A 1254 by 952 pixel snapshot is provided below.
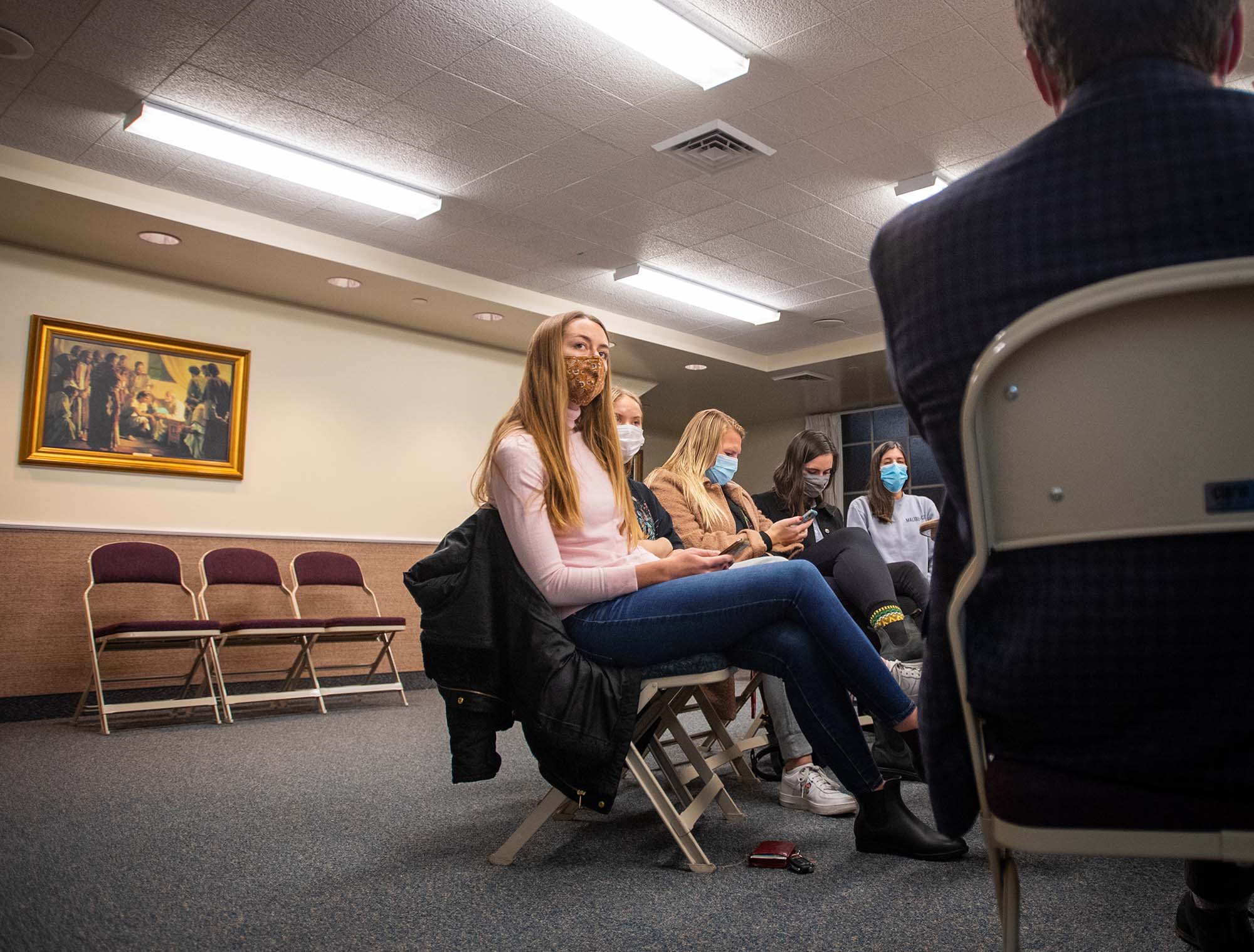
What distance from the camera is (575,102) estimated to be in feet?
14.5

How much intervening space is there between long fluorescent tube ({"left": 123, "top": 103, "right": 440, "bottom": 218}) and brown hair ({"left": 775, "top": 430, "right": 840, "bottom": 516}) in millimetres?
2791

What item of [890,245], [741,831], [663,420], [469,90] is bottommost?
[741,831]

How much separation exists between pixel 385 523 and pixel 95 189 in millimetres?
3115

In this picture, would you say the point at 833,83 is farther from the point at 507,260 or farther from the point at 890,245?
the point at 890,245

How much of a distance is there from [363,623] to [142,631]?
134 cm

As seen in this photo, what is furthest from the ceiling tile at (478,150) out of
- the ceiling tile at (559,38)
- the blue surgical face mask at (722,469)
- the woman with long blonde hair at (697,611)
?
the woman with long blonde hair at (697,611)

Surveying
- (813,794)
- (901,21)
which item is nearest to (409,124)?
(901,21)

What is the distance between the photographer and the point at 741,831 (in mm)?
2271

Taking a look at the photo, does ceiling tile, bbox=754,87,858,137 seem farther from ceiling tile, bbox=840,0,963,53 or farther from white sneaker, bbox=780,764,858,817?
white sneaker, bbox=780,764,858,817

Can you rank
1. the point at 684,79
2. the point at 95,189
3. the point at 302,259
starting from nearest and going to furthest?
the point at 684,79 → the point at 95,189 → the point at 302,259

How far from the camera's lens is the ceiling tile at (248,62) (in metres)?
3.98

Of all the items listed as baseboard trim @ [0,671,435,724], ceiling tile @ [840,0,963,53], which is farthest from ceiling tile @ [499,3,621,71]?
baseboard trim @ [0,671,435,724]

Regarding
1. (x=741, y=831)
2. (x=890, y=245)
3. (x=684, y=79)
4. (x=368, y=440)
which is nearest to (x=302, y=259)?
(x=368, y=440)

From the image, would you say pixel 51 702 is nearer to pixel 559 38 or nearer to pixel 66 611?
pixel 66 611
